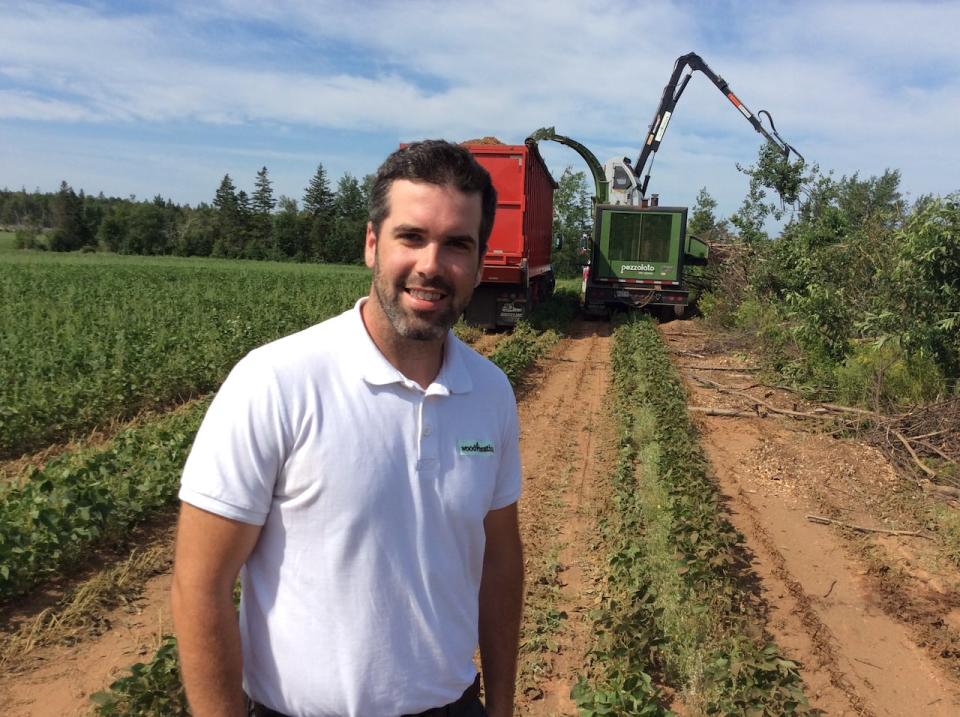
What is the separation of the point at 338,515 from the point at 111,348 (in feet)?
33.8

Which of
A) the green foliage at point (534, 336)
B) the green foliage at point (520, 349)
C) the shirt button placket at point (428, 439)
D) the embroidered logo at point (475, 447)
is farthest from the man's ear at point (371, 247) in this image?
the green foliage at point (534, 336)

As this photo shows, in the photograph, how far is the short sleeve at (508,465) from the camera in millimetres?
1982

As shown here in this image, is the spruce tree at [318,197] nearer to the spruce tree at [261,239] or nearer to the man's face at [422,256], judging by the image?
the spruce tree at [261,239]

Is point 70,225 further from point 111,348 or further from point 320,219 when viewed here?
point 111,348

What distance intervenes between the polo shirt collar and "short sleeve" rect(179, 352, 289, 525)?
0.21 metres

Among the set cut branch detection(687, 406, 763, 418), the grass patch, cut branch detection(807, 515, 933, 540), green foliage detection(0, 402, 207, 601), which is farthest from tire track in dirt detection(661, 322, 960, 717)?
green foliage detection(0, 402, 207, 601)

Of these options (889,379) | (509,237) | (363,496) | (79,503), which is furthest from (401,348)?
(509,237)

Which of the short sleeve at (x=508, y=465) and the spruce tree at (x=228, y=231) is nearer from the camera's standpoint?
the short sleeve at (x=508, y=465)

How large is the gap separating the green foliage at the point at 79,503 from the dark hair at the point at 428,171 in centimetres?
378

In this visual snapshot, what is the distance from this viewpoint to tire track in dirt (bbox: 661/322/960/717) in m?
4.20

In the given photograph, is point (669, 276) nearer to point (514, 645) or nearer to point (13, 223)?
point (514, 645)

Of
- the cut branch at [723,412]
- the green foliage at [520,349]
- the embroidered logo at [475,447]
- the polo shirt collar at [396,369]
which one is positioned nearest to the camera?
the polo shirt collar at [396,369]

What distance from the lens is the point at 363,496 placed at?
158 cm

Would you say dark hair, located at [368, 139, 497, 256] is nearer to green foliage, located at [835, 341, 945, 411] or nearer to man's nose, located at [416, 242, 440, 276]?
man's nose, located at [416, 242, 440, 276]
